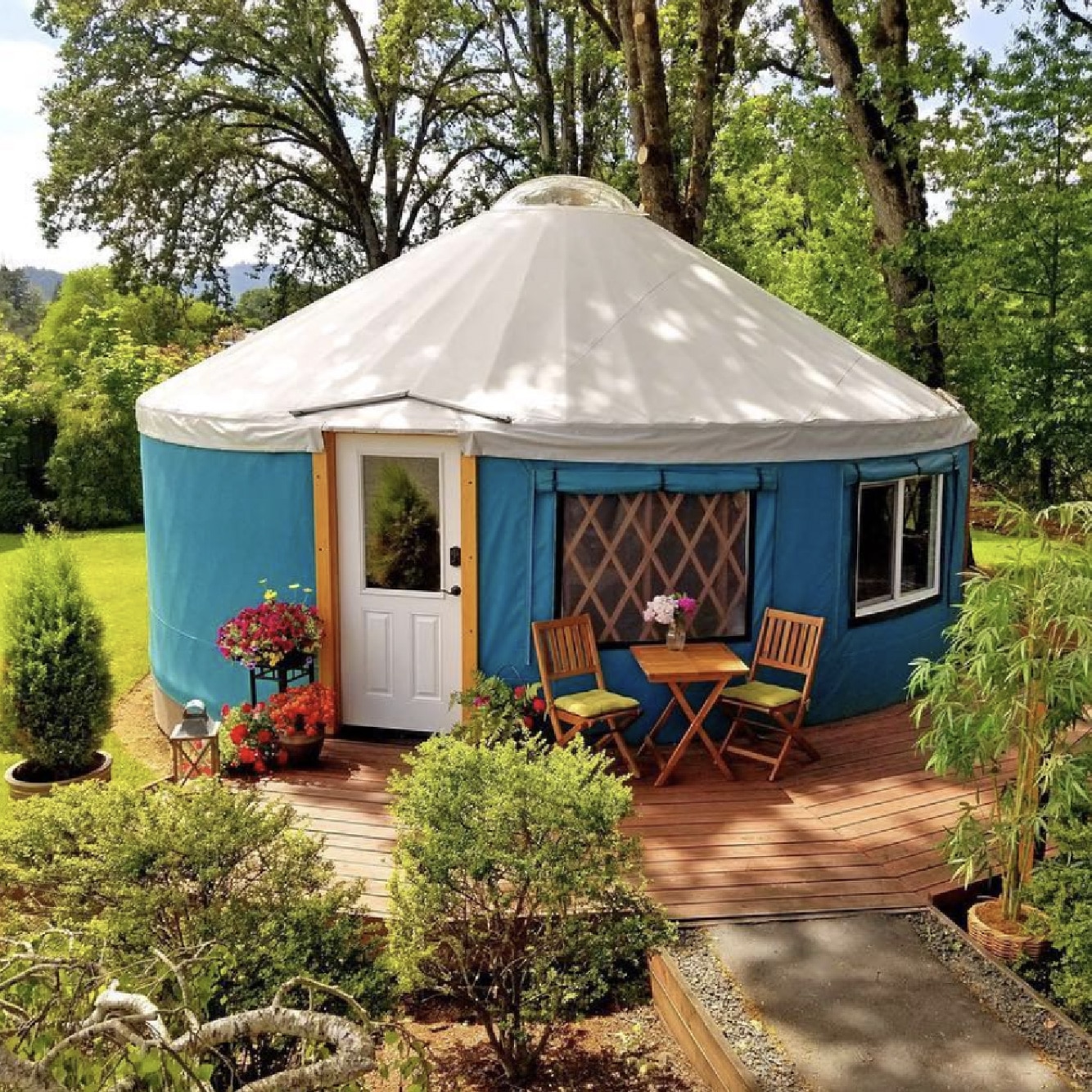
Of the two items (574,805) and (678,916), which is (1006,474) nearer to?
(678,916)

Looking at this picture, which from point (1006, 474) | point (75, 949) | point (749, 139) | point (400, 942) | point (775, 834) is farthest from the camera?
point (749, 139)

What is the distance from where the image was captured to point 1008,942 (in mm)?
3773

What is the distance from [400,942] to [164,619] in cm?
427

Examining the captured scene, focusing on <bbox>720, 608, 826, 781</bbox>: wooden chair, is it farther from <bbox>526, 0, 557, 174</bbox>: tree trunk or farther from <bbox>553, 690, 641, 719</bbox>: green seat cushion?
<bbox>526, 0, 557, 174</bbox>: tree trunk

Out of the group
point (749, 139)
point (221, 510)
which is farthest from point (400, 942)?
point (749, 139)

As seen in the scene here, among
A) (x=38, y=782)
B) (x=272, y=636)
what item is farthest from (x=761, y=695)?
(x=38, y=782)

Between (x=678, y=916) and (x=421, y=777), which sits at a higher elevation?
(x=421, y=777)

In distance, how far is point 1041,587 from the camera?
12.0ft

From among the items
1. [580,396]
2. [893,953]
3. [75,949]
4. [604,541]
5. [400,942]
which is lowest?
[893,953]

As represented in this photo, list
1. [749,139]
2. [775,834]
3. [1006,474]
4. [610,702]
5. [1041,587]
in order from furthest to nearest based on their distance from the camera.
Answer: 1. [749,139]
2. [1006,474]
3. [610,702]
4. [775,834]
5. [1041,587]

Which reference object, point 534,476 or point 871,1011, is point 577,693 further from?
point 871,1011

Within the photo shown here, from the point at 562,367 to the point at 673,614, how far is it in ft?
4.91

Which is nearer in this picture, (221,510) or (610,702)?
(610,702)

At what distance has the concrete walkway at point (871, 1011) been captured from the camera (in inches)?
124
